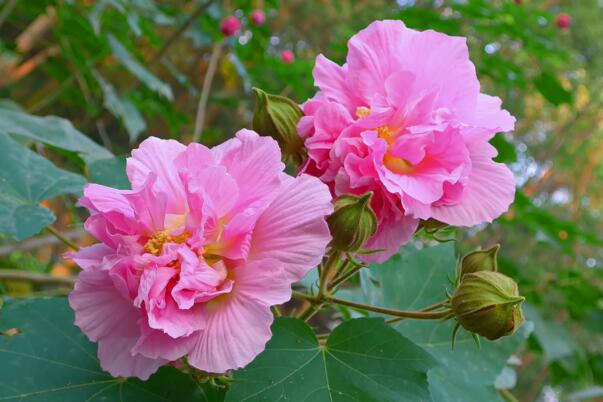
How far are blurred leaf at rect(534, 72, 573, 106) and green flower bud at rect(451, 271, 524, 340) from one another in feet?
5.19

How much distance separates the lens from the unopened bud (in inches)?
24.4

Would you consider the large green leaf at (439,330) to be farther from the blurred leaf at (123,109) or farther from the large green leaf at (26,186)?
the blurred leaf at (123,109)

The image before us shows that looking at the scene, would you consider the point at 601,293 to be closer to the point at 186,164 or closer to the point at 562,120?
the point at 186,164

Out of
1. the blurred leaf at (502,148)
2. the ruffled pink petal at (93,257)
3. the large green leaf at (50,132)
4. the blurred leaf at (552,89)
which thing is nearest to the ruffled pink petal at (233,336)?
the ruffled pink petal at (93,257)

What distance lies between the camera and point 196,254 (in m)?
0.50

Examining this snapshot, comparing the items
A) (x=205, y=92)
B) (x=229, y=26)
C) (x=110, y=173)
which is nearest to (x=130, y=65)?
(x=205, y=92)

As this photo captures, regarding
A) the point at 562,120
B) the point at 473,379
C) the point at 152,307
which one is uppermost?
the point at 152,307

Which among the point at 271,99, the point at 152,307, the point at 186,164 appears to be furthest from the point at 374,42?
the point at 152,307

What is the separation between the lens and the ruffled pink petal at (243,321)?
454mm

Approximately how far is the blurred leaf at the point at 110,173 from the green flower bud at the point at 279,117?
304 millimetres

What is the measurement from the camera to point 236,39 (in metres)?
2.45

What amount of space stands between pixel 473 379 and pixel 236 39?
1987mm

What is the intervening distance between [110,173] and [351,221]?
1.54 ft

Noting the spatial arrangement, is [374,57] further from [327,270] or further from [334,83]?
[327,270]
